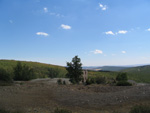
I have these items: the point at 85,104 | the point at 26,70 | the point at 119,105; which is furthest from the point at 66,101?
the point at 26,70

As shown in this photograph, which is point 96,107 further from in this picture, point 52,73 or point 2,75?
point 52,73

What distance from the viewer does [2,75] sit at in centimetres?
2266

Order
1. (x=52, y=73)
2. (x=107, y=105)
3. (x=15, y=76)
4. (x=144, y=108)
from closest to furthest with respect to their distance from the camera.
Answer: (x=144, y=108) < (x=107, y=105) < (x=15, y=76) < (x=52, y=73)

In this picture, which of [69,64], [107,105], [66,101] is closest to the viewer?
[107,105]

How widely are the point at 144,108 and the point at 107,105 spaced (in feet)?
8.71

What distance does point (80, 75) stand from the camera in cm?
2241

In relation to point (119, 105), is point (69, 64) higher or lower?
higher

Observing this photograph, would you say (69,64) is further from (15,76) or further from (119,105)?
(15,76)

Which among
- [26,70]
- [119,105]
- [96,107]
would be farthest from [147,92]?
[26,70]

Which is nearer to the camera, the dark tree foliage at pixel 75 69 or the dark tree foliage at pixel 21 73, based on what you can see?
the dark tree foliage at pixel 75 69

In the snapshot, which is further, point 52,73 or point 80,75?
point 52,73

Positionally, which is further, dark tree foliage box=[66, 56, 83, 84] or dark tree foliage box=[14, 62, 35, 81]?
dark tree foliage box=[14, 62, 35, 81]

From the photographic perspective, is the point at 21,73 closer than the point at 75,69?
No

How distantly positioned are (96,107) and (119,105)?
1200 millimetres
